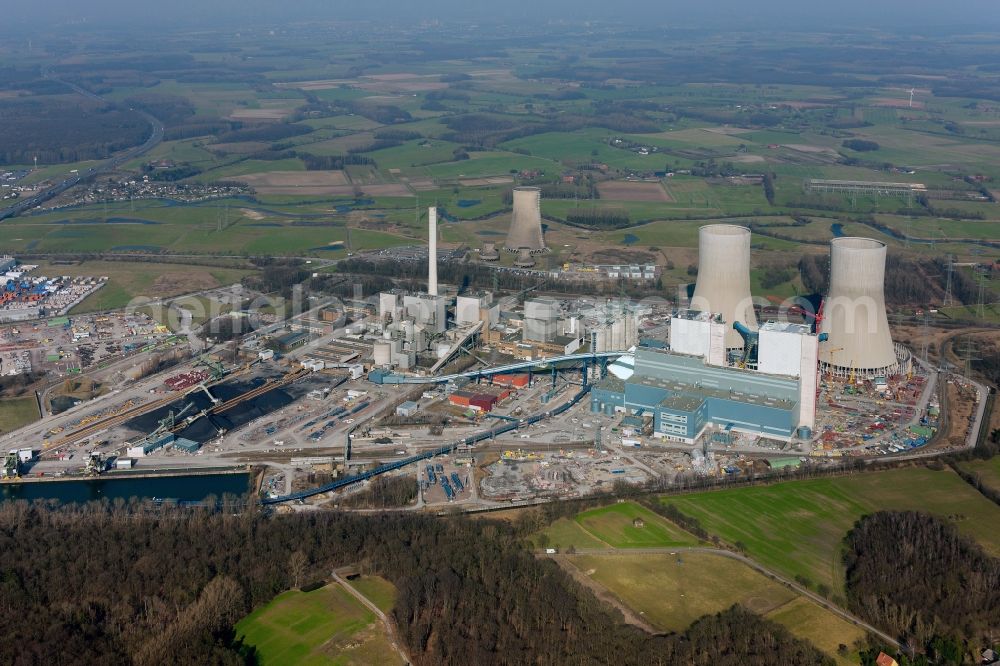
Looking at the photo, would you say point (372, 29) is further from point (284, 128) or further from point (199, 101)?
point (284, 128)

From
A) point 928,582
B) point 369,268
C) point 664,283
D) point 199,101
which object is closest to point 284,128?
point 199,101

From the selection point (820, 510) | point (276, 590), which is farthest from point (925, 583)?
point (276, 590)

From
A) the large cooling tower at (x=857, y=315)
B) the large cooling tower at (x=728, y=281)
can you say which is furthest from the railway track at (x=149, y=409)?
the large cooling tower at (x=857, y=315)

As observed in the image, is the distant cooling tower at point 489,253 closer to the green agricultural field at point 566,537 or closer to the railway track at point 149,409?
the railway track at point 149,409

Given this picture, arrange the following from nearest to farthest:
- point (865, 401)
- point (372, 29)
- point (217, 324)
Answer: point (865, 401) < point (217, 324) < point (372, 29)

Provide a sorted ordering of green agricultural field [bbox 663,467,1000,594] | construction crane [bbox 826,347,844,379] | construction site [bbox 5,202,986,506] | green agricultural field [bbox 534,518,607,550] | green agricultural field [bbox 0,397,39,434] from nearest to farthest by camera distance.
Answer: green agricultural field [bbox 663,467,1000,594] < green agricultural field [bbox 534,518,607,550] < construction site [bbox 5,202,986,506] < green agricultural field [bbox 0,397,39,434] < construction crane [bbox 826,347,844,379]

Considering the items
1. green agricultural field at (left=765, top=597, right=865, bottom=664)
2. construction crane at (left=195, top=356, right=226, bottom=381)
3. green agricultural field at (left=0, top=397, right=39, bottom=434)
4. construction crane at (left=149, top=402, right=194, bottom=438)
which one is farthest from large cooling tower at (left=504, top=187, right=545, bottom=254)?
green agricultural field at (left=765, top=597, right=865, bottom=664)

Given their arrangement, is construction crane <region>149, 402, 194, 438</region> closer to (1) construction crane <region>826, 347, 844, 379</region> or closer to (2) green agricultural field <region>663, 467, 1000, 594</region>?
(2) green agricultural field <region>663, 467, 1000, 594</region>
